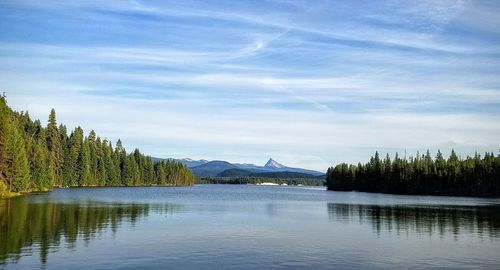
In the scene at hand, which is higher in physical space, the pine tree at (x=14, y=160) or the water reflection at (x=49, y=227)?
the pine tree at (x=14, y=160)

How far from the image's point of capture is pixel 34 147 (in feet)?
455

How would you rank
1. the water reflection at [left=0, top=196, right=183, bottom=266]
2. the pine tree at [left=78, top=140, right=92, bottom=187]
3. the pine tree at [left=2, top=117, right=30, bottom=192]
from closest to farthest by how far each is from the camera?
the water reflection at [left=0, top=196, right=183, bottom=266]
the pine tree at [left=2, top=117, right=30, bottom=192]
the pine tree at [left=78, top=140, right=92, bottom=187]

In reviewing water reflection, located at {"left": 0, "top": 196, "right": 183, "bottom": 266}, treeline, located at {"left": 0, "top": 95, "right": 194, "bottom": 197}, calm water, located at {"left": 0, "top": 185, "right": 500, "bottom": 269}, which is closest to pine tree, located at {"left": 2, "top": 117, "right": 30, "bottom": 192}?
treeline, located at {"left": 0, "top": 95, "right": 194, "bottom": 197}

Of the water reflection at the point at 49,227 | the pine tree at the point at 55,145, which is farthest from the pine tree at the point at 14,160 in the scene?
the pine tree at the point at 55,145

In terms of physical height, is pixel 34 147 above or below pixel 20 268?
above

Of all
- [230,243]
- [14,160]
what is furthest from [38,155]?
[230,243]

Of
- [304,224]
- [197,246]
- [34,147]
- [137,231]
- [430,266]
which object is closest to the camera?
[430,266]

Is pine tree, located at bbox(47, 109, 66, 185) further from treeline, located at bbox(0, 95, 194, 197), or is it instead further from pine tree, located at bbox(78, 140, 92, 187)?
pine tree, located at bbox(78, 140, 92, 187)

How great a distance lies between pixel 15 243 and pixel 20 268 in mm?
10241

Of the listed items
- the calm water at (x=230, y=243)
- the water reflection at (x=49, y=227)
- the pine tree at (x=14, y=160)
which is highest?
the pine tree at (x=14, y=160)

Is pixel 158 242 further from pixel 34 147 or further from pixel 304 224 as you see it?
pixel 34 147

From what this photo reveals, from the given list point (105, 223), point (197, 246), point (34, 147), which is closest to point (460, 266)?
point (197, 246)

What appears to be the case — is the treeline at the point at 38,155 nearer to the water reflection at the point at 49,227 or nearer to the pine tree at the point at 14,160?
the pine tree at the point at 14,160

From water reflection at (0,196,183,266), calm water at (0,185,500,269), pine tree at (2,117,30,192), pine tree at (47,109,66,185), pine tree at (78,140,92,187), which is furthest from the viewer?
pine tree at (78,140,92,187)
